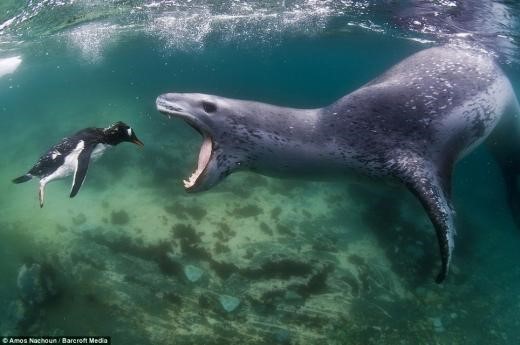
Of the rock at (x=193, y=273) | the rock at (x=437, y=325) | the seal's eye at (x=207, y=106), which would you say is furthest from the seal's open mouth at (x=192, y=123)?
the rock at (x=437, y=325)

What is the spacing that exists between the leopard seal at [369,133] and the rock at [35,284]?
308 centimetres

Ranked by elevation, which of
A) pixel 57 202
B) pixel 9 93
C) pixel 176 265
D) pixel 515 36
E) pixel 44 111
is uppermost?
pixel 515 36

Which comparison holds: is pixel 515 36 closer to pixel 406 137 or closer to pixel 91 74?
pixel 406 137

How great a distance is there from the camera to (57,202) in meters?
7.49

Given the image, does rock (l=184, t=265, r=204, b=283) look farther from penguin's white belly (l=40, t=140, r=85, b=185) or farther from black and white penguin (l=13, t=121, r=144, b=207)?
penguin's white belly (l=40, t=140, r=85, b=185)

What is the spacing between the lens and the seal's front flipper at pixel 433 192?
10.9 ft

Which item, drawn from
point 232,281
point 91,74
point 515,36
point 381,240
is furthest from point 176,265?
point 91,74

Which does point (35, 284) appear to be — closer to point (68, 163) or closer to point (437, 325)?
point (68, 163)

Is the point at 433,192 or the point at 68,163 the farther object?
the point at 68,163

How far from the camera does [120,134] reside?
174 inches

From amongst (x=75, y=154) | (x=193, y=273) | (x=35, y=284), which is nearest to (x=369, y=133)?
(x=193, y=273)

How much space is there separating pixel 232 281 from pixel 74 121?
34.7 ft

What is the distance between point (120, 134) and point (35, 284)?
2470 millimetres

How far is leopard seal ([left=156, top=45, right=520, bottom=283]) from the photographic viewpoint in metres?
3.35
